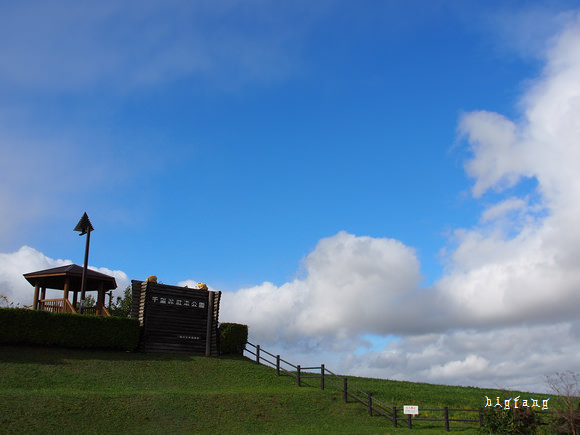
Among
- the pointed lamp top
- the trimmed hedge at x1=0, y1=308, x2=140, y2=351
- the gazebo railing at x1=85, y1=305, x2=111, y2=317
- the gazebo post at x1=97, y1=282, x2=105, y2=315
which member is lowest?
the trimmed hedge at x1=0, y1=308, x2=140, y2=351

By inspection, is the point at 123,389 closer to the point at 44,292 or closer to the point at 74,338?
the point at 74,338

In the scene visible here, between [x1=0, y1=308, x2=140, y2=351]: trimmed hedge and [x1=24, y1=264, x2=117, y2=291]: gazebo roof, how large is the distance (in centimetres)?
563

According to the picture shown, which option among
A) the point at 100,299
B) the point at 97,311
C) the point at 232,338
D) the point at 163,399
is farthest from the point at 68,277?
the point at 163,399

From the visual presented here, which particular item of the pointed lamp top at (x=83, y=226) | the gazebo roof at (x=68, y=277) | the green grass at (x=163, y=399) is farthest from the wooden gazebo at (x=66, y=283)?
the green grass at (x=163, y=399)

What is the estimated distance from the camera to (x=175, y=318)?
3033 cm

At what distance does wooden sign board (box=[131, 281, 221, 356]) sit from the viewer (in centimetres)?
2934

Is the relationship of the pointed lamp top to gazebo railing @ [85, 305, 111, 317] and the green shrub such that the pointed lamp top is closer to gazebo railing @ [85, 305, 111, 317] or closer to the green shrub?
gazebo railing @ [85, 305, 111, 317]

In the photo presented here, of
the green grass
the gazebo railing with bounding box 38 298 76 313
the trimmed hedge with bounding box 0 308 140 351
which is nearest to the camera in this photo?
the green grass

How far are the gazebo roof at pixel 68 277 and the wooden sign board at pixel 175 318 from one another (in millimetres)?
4376

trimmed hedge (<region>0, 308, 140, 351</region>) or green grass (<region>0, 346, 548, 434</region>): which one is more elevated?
trimmed hedge (<region>0, 308, 140, 351</region>)

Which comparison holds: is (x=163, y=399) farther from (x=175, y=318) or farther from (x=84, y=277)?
(x=84, y=277)

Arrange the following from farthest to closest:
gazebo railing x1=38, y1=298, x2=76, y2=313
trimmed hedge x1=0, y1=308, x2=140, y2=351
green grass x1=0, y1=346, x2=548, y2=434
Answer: gazebo railing x1=38, y1=298, x2=76, y2=313
trimmed hedge x1=0, y1=308, x2=140, y2=351
green grass x1=0, y1=346, x2=548, y2=434

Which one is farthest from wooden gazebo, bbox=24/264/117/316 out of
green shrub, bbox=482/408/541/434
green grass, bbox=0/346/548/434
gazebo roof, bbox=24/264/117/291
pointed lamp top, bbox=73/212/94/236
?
green shrub, bbox=482/408/541/434

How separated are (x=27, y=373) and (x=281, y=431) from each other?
10.9 meters
